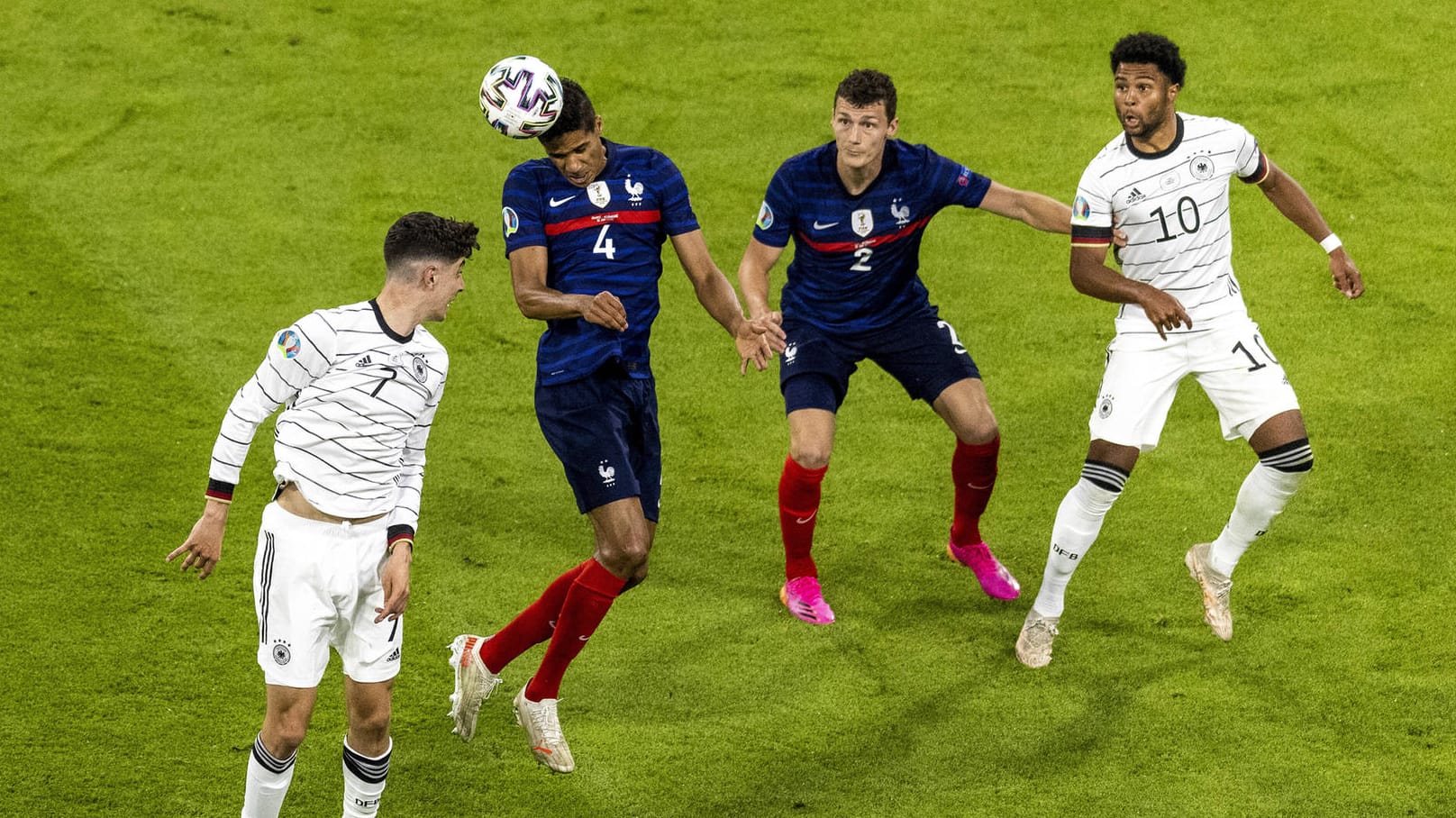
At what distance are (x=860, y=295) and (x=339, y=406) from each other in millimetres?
2798

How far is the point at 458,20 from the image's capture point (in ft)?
42.4

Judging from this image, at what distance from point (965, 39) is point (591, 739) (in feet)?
24.6

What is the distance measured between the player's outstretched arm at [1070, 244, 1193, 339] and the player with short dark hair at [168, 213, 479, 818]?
2630mm

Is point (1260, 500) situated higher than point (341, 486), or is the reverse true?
point (341, 486)

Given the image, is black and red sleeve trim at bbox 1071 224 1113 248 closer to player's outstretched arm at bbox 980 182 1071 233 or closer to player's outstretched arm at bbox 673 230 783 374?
player's outstretched arm at bbox 980 182 1071 233

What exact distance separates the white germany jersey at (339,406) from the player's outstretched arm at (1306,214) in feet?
12.4

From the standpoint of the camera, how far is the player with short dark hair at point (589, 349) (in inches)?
253

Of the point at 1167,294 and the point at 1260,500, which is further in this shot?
the point at 1260,500

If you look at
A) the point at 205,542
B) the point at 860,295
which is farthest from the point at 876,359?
the point at 205,542

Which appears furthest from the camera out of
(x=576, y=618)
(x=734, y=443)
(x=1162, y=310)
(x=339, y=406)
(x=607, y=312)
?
(x=734, y=443)

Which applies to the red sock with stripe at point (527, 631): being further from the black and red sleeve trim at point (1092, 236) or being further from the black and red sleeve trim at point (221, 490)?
the black and red sleeve trim at point (1092, 236)

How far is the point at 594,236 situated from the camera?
6.54 m

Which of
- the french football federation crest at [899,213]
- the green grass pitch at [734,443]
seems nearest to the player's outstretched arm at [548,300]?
the french football federation crest at [899,213]

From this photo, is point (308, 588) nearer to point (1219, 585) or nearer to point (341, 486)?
point (341, 486)
